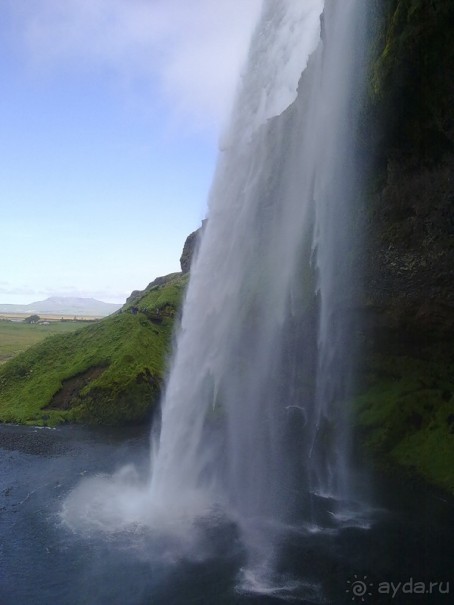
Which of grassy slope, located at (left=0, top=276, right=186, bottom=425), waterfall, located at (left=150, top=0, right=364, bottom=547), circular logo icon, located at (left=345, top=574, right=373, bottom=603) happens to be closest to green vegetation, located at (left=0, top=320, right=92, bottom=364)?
grassy slope, located at (left=0, top=276, right=186, bottom=425)

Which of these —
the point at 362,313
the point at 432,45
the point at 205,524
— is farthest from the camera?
the point at 362,313

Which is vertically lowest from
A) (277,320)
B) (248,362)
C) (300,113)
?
(248,362)

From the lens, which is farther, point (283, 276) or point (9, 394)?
point (9, 394)

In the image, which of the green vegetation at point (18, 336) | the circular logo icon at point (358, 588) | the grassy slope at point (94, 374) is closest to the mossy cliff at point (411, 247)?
the circular logo icon at point (358, 588)

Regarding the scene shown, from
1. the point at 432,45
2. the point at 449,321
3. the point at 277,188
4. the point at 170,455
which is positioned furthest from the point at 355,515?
the point at 277,188

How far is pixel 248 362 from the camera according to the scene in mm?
46625

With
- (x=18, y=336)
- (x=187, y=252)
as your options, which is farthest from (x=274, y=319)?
(x=18, y=336)

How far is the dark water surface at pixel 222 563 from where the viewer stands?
17.8 meters

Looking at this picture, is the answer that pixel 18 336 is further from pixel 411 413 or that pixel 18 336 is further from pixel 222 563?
pixel 222 563

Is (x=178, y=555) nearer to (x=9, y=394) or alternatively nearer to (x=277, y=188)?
(x=277, y=188)

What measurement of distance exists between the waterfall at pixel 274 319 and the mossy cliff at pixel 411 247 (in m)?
2.25

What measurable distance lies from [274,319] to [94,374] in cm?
2136

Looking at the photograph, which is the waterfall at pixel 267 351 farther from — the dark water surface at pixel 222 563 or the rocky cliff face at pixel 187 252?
the rocky cliff face at pixel 187 252

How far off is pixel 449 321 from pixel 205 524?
2152 cm
